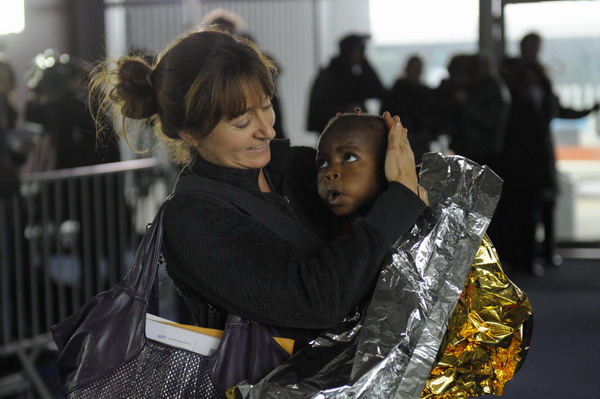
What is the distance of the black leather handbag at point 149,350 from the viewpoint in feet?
5.43

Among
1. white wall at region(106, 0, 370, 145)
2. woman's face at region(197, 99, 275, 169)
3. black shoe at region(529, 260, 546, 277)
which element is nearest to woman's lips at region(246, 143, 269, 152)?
woman's face at region(197, 99, 275, 169)

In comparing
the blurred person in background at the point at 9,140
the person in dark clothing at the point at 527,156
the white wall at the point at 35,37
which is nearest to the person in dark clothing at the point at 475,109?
the person in dark clothing at the point at 527,156

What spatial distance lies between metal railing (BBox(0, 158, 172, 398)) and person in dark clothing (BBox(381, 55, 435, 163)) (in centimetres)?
208

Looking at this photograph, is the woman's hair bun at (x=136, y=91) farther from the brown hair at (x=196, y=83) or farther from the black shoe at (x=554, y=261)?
the black shoe at (x=554, y=261)

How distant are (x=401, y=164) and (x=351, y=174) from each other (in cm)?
10

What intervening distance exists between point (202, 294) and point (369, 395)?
335 mm

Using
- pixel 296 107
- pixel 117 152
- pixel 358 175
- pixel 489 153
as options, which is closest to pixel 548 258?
pixel 489 153

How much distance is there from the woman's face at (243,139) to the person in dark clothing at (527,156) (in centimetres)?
515

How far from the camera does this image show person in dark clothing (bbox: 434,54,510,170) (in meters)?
6.34

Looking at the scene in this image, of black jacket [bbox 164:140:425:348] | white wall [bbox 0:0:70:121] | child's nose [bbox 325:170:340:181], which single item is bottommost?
black jacket [bbox 164:140:425:348]

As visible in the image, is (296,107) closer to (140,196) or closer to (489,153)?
(489,153)

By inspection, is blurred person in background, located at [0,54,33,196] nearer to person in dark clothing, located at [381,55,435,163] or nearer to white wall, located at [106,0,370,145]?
person in dark clothing, located at [381,55,435,163]

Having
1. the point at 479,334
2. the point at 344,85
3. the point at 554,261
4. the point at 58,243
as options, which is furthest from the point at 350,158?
the point at 554,261

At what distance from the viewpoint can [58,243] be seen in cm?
468
